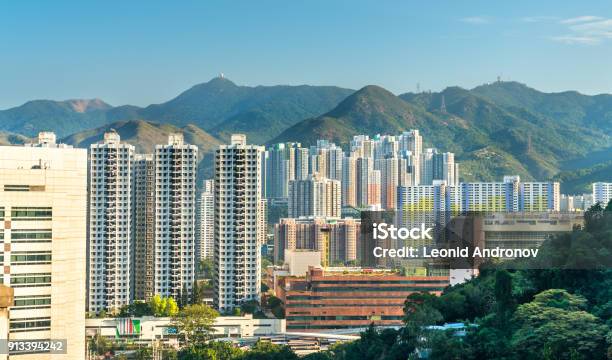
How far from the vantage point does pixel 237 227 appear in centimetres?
1418

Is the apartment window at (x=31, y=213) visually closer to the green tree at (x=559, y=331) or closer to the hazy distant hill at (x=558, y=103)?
the green tree at (x=559, y=331)

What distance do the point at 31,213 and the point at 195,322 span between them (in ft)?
20.2

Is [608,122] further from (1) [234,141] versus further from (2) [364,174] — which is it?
(1) [234,141]

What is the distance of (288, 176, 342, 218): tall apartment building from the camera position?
23641 mm

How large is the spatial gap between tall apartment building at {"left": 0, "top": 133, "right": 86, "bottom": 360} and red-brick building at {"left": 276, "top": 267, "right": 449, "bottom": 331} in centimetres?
699

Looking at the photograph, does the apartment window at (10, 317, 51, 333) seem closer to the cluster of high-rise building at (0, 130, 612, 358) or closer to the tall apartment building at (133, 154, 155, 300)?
the cluster of high-rise building at (0, 130, 612, 358)

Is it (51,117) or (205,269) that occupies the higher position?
(51,117)

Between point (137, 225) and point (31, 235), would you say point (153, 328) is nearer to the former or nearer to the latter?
point (137, 225)

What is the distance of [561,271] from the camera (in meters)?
7.78

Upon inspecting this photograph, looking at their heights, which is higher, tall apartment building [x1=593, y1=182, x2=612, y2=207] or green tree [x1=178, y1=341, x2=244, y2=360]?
tall apartment building [x1=593, y1=182, x2=612, y2=207]

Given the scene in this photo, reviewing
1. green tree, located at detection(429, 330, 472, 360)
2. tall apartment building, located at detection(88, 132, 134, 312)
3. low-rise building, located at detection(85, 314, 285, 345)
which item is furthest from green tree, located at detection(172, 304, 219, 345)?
green tree, located at detection(429, 330, 472, 360)

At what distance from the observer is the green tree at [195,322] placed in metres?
12.1

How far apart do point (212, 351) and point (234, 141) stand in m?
5.37

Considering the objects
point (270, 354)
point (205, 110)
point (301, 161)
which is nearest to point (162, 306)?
point (270, 354)
